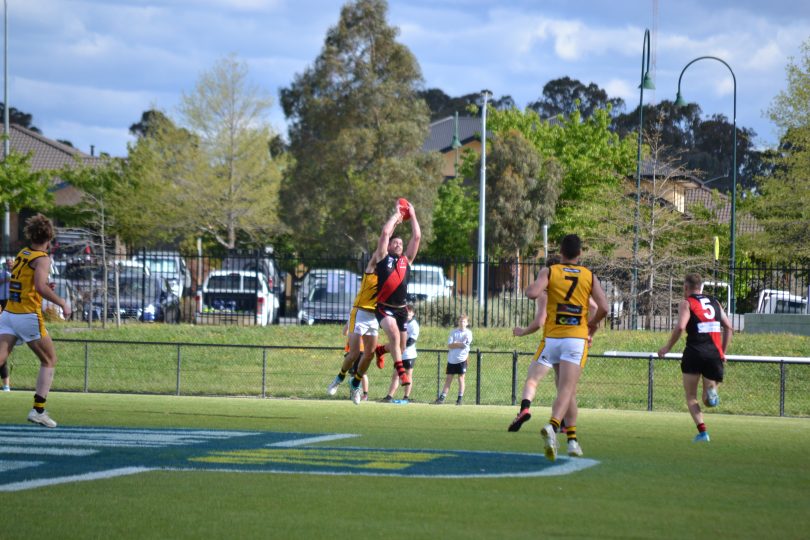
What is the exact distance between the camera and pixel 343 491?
25.1ft

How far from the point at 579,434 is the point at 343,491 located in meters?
5.90

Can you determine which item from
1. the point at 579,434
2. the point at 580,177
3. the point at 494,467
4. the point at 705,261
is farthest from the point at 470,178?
the point at 494,467

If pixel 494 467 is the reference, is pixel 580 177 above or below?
above

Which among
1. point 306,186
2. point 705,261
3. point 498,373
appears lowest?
point 498,373

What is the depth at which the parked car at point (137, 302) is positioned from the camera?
2977 cm

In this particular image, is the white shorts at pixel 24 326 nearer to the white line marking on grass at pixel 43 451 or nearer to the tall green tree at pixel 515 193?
the white line marking on grass at pixel 43 451

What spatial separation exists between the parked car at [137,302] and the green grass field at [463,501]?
59.7 feet

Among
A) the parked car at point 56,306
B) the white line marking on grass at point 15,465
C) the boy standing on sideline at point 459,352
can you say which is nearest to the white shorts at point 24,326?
the white line marking on grass at point 15,465

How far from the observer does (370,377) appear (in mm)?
24594

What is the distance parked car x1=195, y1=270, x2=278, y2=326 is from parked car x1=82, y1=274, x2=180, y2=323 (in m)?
0.84

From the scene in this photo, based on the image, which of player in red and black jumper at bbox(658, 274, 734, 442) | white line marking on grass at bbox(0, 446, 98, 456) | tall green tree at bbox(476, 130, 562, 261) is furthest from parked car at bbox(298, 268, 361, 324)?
white line marking on grass at bbox(0, 446, 98, 456)

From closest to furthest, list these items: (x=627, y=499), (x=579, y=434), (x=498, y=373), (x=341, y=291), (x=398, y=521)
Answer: (x=398, y=521) < (x=627, y=499) < (x=579, y=434) < (x=498, y=373) < (x=341, y=291)

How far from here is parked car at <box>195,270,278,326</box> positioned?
97.3ft

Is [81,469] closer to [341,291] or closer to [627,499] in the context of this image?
[627,499]
